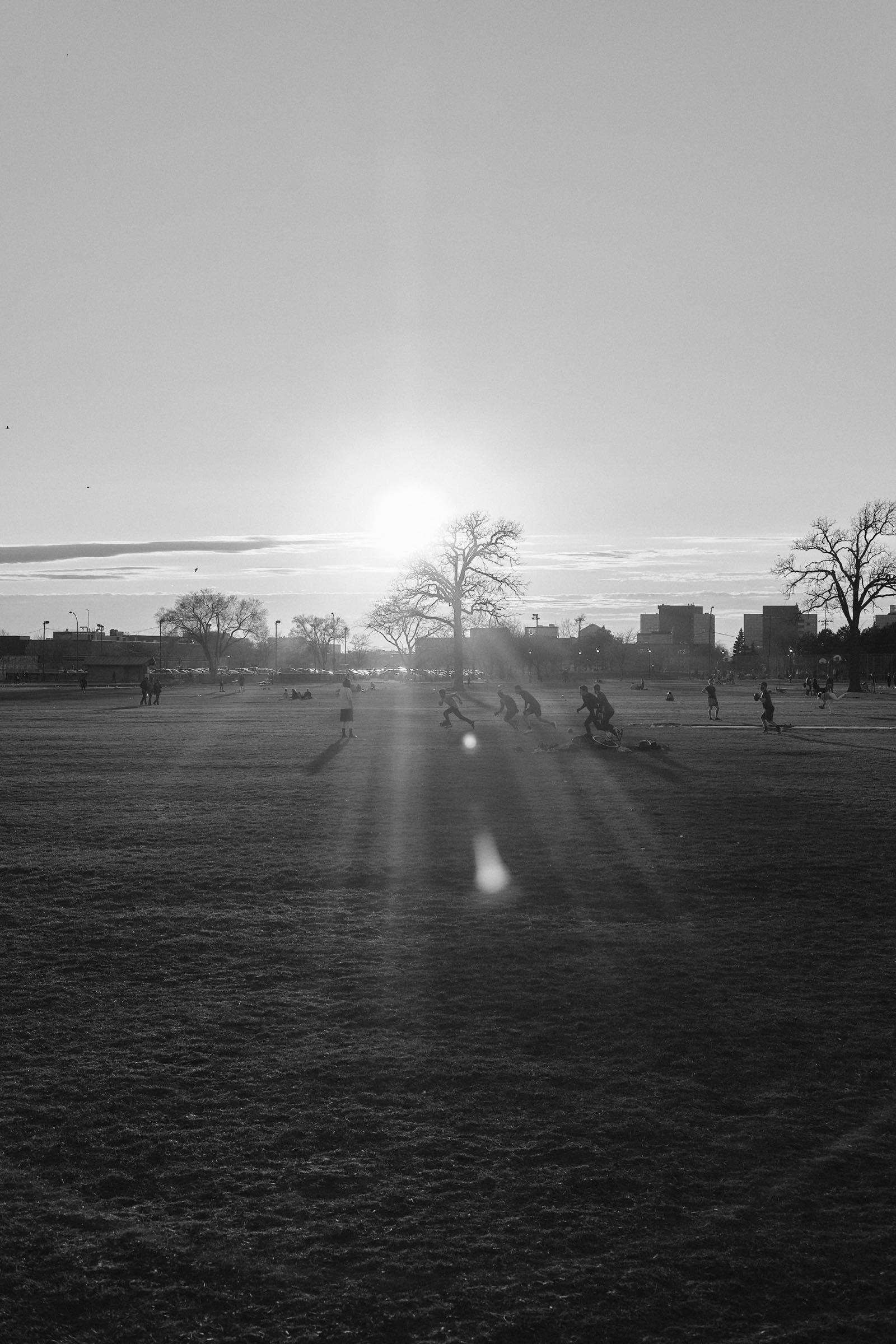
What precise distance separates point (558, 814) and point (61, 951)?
8512 millimetres

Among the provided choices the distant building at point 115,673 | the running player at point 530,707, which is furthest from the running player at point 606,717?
the distant building at point 115,673

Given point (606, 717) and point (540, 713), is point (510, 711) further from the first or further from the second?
point (606, 717)

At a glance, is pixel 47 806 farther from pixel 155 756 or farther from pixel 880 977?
pixel 880 977

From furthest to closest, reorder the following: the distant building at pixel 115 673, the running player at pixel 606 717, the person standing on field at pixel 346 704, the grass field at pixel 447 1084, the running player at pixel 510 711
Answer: the distant building at pixel 115 673
the running player at pixel 510 711
the person standing on field at pixel 346 704
the running player at pixel 606 717
the grass field at pixel 447 1084

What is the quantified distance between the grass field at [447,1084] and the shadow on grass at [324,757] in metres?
7.61

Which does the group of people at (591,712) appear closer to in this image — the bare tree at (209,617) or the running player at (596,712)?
the running player at (596,712)

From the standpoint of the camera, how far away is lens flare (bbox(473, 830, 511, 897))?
11.1m

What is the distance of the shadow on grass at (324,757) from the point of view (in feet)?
73.8

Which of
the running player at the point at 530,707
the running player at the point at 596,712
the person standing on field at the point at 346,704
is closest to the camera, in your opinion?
→ the running player at the point at 596,712

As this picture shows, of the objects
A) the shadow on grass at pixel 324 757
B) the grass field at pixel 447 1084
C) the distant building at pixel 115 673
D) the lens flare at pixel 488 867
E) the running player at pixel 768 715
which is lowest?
the grass field at pixel 447 1084

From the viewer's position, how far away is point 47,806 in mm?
16641

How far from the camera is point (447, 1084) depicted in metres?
6.14

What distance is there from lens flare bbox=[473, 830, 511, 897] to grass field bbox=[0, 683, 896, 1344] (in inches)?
5.1

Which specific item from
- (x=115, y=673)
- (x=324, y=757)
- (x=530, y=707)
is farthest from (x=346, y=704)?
(x=115, y=673)
